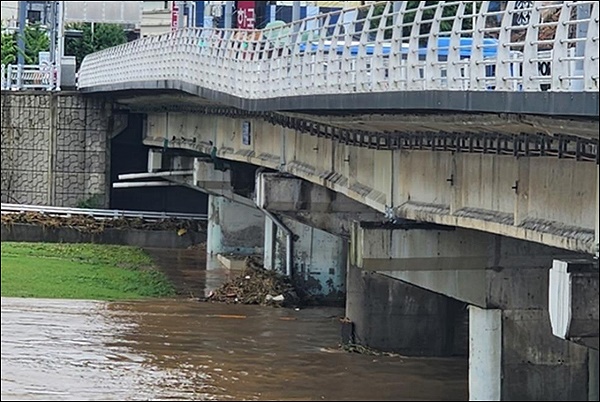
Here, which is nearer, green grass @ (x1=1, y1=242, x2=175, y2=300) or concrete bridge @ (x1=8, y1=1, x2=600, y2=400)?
concrete bridge @ (x1=8, y1=1, x2=600, y2=400)

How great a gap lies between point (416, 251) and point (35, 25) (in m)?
42.4

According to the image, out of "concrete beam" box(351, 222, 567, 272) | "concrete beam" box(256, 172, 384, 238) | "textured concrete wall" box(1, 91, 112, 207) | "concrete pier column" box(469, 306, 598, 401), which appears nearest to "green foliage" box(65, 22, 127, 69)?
"textured concrete wall" box(1, 91, 112, 207)

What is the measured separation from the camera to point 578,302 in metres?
14.0

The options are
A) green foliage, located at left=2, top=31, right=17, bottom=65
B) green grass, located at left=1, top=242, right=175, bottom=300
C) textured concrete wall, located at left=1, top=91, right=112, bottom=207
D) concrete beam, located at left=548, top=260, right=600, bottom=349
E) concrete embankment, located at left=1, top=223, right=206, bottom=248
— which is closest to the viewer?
concrete beam, located at left=548, top=260, right=600, bottom=349

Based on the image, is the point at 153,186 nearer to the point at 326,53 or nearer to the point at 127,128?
the point at 127,128

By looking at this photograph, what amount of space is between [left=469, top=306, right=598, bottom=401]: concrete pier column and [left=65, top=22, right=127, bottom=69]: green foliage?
49.9 metres

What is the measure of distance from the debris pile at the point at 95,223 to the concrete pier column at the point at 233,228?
1.66 m

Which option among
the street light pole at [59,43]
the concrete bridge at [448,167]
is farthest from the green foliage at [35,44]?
the concrete bridge at [448,167]

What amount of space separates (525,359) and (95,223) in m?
25.0

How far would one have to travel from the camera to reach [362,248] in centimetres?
2008

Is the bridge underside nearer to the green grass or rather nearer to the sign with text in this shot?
the green grass

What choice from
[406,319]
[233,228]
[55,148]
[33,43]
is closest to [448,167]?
[406,319]

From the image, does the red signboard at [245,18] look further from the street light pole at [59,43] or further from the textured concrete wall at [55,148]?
the textured concrete wall at [55,148]

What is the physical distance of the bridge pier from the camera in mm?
19047
